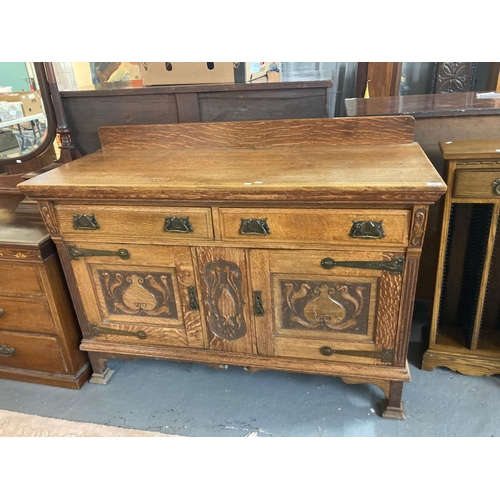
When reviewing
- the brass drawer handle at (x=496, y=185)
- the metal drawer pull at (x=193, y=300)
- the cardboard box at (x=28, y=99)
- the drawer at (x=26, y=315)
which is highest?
the cardboard box at (x=28, y=99)

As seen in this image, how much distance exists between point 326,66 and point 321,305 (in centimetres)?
251

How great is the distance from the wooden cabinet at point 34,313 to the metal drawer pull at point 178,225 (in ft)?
1.68

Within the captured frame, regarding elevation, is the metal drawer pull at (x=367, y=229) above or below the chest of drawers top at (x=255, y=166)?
below

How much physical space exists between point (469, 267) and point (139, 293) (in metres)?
1.31

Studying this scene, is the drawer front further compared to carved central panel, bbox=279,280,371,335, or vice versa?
the drawer front

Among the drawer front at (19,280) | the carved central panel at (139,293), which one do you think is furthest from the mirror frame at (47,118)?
the carved central panel at (139,293)

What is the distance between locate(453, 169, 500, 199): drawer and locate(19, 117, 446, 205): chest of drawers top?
0.16 metres

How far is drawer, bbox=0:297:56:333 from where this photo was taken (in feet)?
5.31

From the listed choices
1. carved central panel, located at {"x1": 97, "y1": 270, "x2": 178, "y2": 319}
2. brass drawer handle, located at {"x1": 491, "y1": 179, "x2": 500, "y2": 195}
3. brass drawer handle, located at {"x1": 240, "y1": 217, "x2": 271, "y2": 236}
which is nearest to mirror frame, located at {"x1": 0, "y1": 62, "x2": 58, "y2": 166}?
carved central panel, located at {"x1": 97, "y1": 270, "x2": 178, "y2": 319}

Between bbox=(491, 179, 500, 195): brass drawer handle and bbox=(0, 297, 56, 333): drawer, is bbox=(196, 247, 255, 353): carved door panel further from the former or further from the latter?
bbox=(491, 179, 500, 195): brass drawer handle

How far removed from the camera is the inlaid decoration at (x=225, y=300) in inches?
55.3

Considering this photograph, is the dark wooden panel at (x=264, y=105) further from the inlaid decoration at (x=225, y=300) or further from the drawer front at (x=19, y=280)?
the drawer front at (x=19, y=280)

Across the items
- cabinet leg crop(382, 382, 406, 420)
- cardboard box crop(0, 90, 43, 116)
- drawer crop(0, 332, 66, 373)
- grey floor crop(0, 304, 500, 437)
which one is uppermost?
cardboard box crop(0, 90, 43, 116)

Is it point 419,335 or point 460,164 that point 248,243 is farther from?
point 419,335
